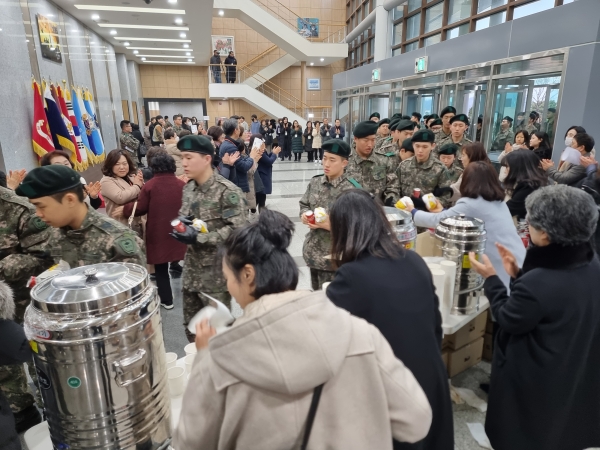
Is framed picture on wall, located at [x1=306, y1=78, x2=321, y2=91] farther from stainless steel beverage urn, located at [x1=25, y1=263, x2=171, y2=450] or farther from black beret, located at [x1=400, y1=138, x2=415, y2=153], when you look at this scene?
stainless steel beverage urn, located at [x1=25, y1=263, x2=171, y2=450]

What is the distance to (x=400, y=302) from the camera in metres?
1.40

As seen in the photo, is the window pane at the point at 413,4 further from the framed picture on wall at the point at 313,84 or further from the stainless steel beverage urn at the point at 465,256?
the stainless steel beverage urn at the point at 465,256

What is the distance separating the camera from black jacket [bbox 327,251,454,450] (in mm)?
Answer: 1383

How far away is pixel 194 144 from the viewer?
7.83ft

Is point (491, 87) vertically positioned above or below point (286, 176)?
above

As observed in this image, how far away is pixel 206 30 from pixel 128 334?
405 inches

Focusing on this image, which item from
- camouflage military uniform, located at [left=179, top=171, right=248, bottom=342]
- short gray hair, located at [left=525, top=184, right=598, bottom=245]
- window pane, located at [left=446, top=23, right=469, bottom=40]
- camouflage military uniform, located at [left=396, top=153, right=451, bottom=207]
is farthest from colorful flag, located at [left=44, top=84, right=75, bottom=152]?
window pane, located at [left=446, top=23, right=469, bottom=40]

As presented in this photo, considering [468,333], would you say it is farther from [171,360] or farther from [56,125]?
[56,125]

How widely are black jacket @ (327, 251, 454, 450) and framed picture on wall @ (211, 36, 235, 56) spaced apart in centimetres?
1949

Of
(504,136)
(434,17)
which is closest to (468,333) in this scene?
(504,136)

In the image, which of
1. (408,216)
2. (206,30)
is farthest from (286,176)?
(408,216)

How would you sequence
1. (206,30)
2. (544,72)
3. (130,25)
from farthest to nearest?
(206,30) < (130,25) < (544,72)

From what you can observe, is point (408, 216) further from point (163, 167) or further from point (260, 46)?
point (260, 46)

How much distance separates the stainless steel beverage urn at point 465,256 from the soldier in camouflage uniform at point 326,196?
743 mm
